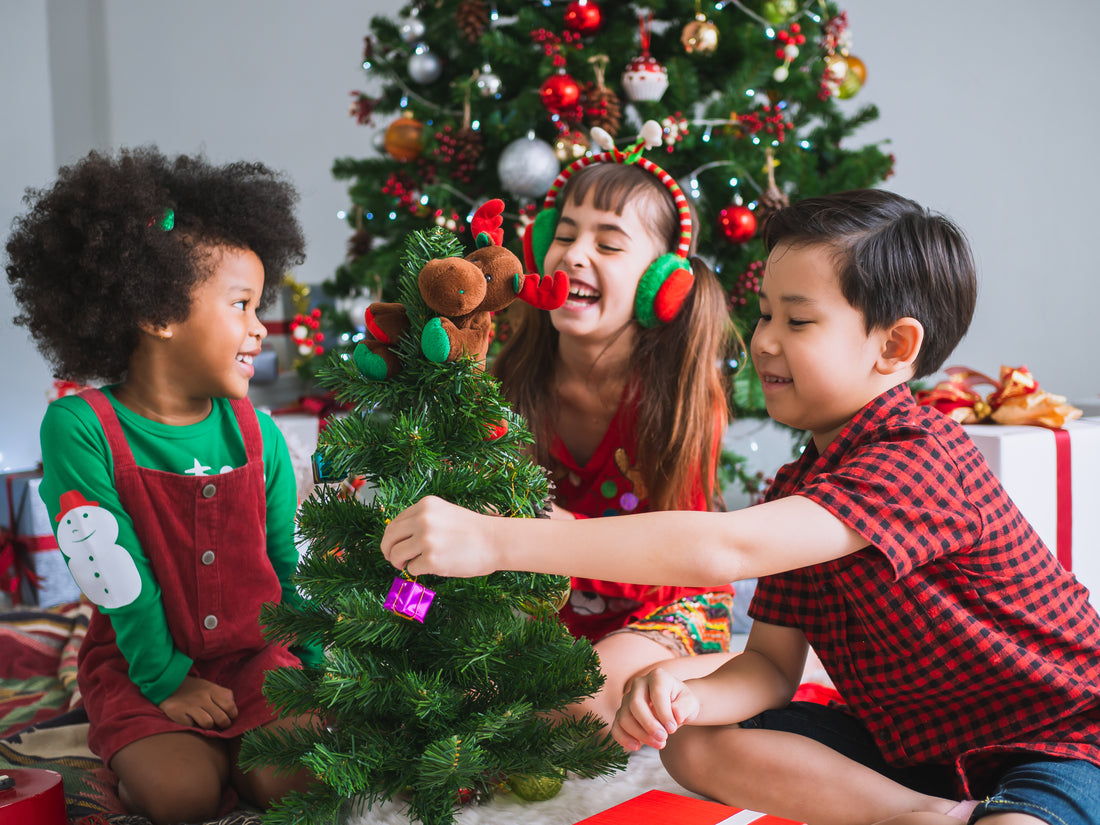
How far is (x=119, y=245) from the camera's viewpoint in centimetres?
105

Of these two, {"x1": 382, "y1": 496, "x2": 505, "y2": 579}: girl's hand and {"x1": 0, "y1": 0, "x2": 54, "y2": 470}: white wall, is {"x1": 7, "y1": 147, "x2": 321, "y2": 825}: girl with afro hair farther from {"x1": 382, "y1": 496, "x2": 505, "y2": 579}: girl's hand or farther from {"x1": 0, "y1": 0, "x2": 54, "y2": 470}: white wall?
{"x1": 0, "y1": 0, "x2": 54, "y2": 470}: white wall

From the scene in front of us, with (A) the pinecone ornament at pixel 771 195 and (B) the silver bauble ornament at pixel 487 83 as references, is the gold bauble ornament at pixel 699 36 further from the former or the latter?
(B) the silver bauble ornament at pixel 487 83

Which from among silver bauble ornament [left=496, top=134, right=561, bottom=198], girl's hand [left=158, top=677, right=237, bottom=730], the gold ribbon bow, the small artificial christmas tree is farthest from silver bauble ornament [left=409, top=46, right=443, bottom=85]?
girl's hand [left=158, top=677, right=237, bottom=730]

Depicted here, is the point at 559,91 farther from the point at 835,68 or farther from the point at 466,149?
the point at 835,68

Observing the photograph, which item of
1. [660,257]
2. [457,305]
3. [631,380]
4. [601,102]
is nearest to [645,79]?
[601,102]

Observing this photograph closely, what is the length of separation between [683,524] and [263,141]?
3.08 meters

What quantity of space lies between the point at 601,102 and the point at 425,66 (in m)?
0.47

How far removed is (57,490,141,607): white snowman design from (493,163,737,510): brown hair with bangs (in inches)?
21.1

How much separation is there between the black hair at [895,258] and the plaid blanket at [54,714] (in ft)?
2.63

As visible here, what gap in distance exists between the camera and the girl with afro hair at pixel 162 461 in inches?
39.7

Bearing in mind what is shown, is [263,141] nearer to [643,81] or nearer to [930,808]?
[643,81]

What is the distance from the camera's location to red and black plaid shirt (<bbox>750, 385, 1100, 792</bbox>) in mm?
794

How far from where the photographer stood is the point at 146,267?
104 centimetres

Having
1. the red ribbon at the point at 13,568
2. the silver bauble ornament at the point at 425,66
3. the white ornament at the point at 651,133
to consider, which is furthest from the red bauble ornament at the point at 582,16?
the red ribbon at the point at 13,568
